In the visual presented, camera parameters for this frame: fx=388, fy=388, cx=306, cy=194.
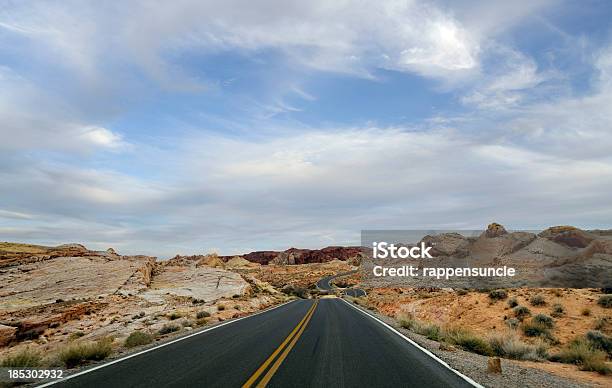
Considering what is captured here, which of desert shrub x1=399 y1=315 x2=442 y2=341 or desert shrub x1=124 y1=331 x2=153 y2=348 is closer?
desert shrub x1=124 y1=331 x2=153 y2=348

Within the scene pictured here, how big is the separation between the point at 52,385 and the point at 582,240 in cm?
8897

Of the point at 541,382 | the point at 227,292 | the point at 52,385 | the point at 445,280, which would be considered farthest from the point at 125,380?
the point at 445,280

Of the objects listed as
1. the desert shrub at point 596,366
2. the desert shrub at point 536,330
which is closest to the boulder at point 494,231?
the desert shrub at point 536,330

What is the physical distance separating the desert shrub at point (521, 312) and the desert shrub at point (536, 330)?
3.07 metres

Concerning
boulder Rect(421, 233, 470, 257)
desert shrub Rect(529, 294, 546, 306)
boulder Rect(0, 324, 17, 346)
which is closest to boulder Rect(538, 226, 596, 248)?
boulder Rect(421, 233, 470, 257)

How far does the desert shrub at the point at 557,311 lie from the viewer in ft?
78.2

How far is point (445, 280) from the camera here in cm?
6950

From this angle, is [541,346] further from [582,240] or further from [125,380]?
[582,240]

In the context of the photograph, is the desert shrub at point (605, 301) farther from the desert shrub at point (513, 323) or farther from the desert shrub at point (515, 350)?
the desert shrub at point (515, 350)

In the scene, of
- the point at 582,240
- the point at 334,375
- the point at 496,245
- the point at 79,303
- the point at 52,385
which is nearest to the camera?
the point at 52,385

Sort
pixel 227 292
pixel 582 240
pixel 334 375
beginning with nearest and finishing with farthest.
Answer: pixel 334 375, pixel 227 292, pixel 582 240

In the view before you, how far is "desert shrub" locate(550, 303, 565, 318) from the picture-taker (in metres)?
23.8

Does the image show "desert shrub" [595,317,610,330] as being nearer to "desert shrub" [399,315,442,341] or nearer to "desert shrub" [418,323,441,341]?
"desert shrub" [399,315,442,341]

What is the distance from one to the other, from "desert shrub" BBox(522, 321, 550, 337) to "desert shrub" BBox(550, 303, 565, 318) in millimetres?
2882
